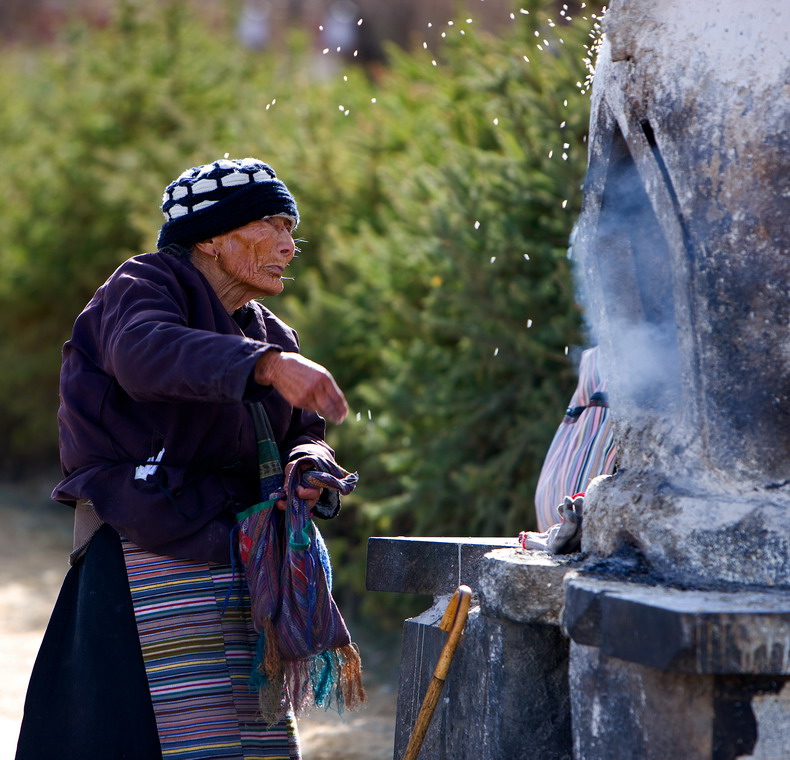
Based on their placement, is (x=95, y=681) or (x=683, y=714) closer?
(x=683, y=714)

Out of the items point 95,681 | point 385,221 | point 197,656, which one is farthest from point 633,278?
point 385,221

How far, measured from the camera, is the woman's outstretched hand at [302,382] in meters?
2.36

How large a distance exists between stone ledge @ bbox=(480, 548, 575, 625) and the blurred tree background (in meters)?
2.56

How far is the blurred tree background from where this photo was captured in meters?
5.43

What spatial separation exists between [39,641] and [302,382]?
207 inches

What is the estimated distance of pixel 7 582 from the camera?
8367mm

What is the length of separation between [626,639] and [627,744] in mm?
271

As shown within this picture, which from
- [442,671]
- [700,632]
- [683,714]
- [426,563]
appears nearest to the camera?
[700,632]

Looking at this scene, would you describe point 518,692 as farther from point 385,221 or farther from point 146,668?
point 385,221

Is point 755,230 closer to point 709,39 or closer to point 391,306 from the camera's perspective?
point 709,39

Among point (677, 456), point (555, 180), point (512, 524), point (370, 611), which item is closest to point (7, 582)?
point (370, 611)

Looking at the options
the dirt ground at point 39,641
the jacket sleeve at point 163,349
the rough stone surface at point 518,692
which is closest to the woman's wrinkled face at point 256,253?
the jacket sleeve at point 163,349

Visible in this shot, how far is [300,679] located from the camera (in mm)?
2754

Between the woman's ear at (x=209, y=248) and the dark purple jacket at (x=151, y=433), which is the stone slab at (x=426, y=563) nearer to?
the dark purple jacket at (x=151, y=433)
